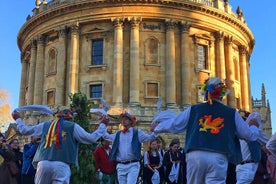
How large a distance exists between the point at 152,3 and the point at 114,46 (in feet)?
15.6

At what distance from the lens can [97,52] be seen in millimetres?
35375

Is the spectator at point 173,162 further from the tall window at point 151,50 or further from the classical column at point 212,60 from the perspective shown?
the classical column at point 212,60

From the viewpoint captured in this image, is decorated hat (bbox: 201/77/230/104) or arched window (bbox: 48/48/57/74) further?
arched window (bbox: 48/48/57/74)

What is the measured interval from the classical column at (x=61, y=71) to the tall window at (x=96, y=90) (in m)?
2.38

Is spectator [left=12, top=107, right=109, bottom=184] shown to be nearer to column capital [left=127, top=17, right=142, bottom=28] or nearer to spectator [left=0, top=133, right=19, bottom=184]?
spectator [left=0, top=133, right=19, bottom=184]

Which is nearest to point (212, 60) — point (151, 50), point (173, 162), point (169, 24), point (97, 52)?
point (169, 24)

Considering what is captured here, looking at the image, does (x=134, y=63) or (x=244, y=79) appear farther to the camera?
(x=244, y=79)

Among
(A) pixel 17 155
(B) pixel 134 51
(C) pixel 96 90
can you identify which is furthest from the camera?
(C) pixel 96 90

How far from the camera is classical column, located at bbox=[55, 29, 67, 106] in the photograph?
115ft

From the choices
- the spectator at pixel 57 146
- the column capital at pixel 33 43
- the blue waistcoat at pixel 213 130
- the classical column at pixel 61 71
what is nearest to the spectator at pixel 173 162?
the spectator at pixel 57 146

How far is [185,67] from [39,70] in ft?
44.3

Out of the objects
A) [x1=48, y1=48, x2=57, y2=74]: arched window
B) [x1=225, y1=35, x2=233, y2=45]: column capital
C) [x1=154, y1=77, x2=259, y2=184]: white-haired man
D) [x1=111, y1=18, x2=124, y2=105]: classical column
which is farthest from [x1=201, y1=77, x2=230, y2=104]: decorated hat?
[x1=225, y1=35, x2=233, y2=45]: column capital

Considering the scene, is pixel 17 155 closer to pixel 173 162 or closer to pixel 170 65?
pixel 173 162

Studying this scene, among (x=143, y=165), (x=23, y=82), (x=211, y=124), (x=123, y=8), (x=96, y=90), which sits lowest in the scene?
(x=143, y=165)
